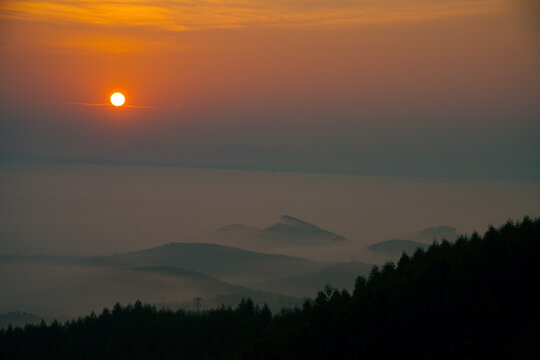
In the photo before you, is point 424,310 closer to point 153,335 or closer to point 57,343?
point 153,335

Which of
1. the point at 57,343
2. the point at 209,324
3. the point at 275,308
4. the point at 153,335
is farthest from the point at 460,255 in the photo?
the point at 275,308

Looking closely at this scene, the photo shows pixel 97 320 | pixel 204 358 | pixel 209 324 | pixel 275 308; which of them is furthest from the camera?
pixel 275 308

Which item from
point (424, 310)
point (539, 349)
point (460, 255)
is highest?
point (460, 255)

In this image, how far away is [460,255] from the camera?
30000mm

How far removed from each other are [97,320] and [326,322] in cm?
3001

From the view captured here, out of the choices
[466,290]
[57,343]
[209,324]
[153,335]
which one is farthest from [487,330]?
[57,343]

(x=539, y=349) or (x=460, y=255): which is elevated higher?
(x=460, y=255)

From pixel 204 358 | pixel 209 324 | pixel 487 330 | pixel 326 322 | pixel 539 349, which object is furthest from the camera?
pixel 209 324

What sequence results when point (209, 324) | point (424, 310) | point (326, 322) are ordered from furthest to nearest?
point (209, 324)
point (326, 322)
point (424, 310)

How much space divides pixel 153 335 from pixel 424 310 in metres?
26.9

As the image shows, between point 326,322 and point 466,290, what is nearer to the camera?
point 466,290

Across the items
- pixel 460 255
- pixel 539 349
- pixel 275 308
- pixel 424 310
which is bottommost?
pixel 539 349

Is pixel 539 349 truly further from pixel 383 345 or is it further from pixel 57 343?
pixel 57 343

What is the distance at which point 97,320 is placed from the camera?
53.6 m
